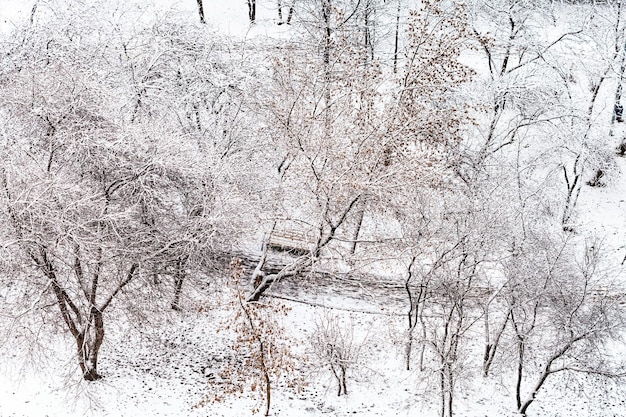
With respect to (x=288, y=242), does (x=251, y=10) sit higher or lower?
higher

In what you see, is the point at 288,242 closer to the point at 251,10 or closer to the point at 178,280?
the point at 178,280

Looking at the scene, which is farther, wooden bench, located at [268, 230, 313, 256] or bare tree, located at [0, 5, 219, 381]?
wooden bench, located at [268, 230, 313, 256]

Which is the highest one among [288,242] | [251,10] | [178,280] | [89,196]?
[251,10]

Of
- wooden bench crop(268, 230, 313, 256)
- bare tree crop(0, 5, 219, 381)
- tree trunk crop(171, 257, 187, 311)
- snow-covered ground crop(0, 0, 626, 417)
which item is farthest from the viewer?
wooden bench crop(268, 230, 313, 256)

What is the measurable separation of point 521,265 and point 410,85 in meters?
6.99

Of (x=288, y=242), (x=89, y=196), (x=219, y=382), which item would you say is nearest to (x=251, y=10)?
(x=288, y=242)

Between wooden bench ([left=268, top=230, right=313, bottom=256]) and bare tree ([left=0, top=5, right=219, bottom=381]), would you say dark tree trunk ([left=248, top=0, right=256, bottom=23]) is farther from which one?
bare tree ([left=0, top=5, right=219, bottom=381])

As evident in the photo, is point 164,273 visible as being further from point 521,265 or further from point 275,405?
point 521,265

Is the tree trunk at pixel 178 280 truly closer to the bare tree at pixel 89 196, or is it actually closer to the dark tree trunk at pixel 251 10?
the bare tree at pixel 89 196

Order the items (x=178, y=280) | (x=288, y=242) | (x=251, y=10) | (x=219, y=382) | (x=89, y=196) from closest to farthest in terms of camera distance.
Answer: (x=89, y=196) < (x=219, y=382) < (x=178, y=280) < (x=288, y=242) < (x=251, y=10)

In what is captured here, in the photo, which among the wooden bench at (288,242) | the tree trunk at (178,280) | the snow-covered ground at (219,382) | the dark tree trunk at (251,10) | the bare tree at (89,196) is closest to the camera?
the bare tree at (89,196)

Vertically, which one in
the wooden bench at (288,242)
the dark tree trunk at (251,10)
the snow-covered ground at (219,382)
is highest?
the dark tree trunk at (251,10)

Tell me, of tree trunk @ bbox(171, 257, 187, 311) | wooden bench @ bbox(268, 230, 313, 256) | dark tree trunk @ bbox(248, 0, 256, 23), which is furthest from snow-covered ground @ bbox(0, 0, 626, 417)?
dark tree trunk @ bbox(248, 0, 256, 23)

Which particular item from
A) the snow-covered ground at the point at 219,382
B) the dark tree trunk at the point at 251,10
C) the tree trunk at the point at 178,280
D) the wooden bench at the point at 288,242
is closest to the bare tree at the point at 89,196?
the tree trunk at the point at 178,280
